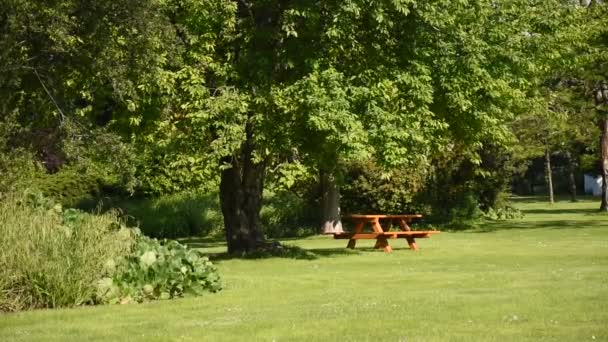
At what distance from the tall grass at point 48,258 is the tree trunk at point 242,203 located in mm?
8986

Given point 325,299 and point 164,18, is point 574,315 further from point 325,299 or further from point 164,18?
point 164,18

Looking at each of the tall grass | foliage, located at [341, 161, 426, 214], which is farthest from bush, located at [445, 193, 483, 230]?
the tall grass

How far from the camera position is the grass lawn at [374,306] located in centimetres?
1048

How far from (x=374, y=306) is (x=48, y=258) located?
4.50 metres

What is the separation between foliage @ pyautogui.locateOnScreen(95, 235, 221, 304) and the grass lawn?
0.52 meters

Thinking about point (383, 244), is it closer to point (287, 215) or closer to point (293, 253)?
point (293, 253)

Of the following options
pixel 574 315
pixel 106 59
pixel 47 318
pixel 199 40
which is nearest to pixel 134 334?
pixel 47 318

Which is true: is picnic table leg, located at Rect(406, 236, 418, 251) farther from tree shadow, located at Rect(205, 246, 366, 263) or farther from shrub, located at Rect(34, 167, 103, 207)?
shrub, located at Rect(34, 167, 103, 207)

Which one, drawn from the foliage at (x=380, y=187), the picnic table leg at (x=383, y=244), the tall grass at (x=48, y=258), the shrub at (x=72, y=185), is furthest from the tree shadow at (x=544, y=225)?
the tall grass at (x=48, y=258)

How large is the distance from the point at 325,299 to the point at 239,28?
A: 31.6ft

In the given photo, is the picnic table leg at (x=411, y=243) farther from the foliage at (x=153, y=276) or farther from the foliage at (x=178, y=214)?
the foliage at (x=178, y=214)

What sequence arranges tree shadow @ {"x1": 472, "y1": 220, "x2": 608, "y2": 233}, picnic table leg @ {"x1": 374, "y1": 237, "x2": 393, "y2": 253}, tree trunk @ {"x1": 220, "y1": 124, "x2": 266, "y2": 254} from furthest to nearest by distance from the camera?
tree shadow @ {"x1": 472, "y1": 220, "x2": 608, "y2": 233} → picnic table leg @ {"x1": 374, "y1": 237, "x2": 393, "y2": 253} → tree trunk @ {"x1": 220, "y1": 124, "x2": 266, "y2": 254}

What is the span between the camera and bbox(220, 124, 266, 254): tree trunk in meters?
23.4

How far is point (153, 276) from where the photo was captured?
47.7ft
